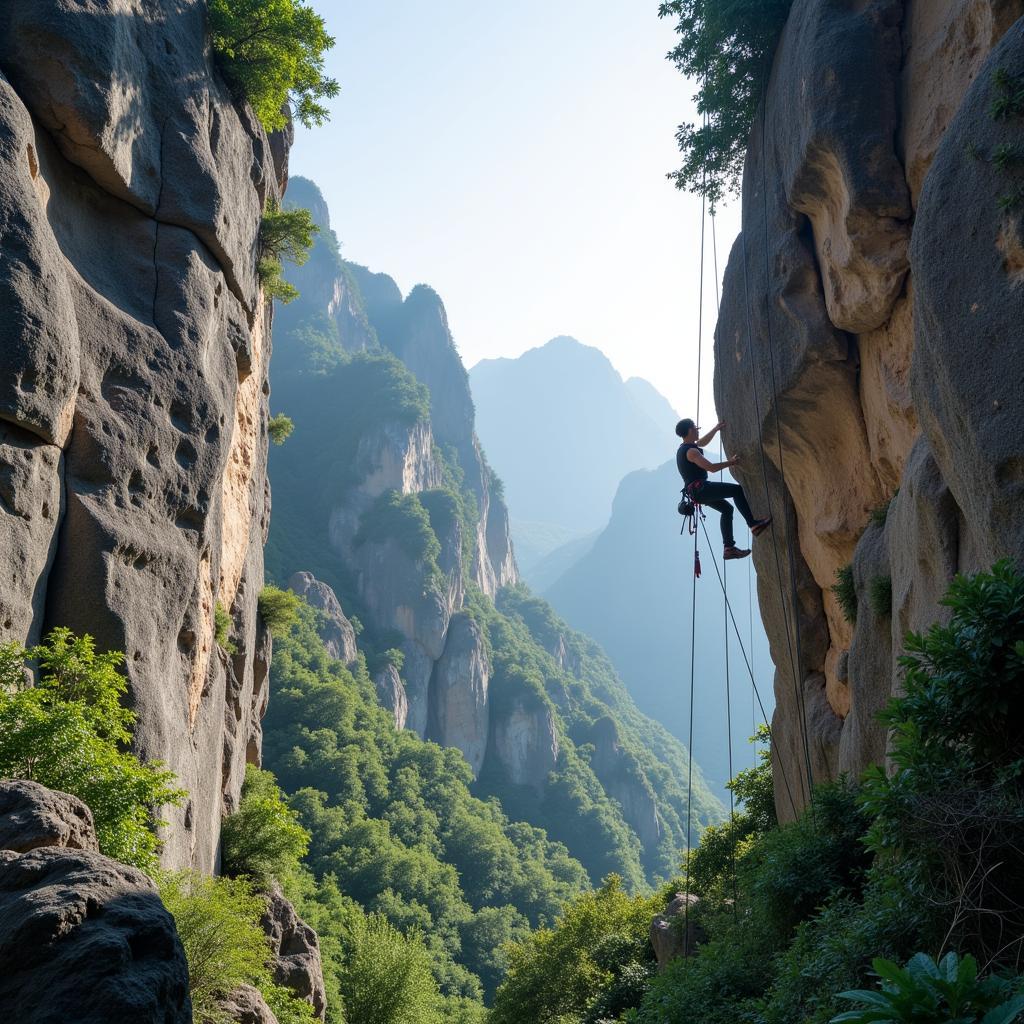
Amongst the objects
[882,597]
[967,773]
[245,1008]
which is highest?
[882,597]

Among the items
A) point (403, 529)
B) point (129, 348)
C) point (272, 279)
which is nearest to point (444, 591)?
point (403, 529)

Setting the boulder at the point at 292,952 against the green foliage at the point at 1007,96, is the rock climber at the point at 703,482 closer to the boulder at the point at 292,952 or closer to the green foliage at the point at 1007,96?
the green foliage at the point at 1007,96

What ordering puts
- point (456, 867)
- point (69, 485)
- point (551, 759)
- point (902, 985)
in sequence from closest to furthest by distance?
point (902, 985) < point (69, 485) < point (456, 867) < point (551, 759)

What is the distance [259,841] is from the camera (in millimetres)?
18844

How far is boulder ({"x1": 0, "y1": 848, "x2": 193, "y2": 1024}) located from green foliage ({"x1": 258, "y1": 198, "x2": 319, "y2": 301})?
58.6ft

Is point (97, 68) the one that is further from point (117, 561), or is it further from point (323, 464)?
point (323, 464)

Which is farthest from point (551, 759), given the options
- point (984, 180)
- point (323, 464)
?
point (984, 180)

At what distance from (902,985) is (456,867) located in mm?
64649

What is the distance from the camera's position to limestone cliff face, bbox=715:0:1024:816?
23.1ft

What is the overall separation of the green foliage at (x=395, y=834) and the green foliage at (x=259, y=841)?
1919cm

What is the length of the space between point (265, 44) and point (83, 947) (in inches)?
720

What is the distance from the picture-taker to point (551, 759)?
9750 cm

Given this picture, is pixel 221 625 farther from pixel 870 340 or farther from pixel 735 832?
pixel 735 832

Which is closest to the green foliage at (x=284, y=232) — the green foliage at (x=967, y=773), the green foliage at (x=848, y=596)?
the green foliage at (x=848, y=596)
